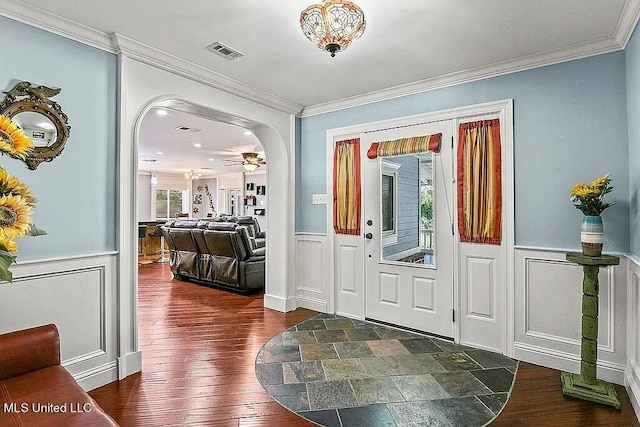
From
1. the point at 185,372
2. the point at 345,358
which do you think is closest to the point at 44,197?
the point at 185,372

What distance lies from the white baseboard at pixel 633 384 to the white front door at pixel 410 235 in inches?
51.1

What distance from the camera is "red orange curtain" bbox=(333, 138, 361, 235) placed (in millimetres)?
4035

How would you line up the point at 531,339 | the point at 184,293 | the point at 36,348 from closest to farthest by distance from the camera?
the point at 36,348, the point at 531,339, the point at 184,293

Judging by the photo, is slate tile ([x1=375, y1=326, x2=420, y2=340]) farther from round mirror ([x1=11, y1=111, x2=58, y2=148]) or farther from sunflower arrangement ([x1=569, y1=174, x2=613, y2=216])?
round mirror ([x1=11, y1=111, x2=58, y2=148])

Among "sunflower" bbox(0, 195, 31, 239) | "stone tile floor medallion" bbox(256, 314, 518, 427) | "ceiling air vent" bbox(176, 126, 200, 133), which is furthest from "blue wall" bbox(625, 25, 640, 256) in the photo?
"ceiling air vent" bbox(176, 126, 200, 133)

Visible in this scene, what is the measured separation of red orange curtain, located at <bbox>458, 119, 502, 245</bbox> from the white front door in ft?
0.41

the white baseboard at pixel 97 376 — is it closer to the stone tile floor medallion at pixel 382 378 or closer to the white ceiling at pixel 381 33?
the stone tile floor medallion at pixel 382 378

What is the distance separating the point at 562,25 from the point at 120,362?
4047mm

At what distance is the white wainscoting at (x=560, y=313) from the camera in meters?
2.55

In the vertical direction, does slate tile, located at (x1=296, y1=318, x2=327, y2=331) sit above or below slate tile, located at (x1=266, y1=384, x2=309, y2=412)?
above

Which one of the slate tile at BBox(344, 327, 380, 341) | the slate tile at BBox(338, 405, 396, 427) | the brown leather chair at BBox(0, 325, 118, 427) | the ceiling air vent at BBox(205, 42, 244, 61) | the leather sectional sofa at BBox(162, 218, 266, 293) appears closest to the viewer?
the brown leather chair at BBox(0, 325, 118, 427)

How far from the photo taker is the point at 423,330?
3568 mm

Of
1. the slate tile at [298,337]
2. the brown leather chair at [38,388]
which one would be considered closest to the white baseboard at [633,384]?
the slate tile at [298,337]

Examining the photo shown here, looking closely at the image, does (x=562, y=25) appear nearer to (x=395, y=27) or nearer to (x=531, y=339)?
(x=395, y=27)
